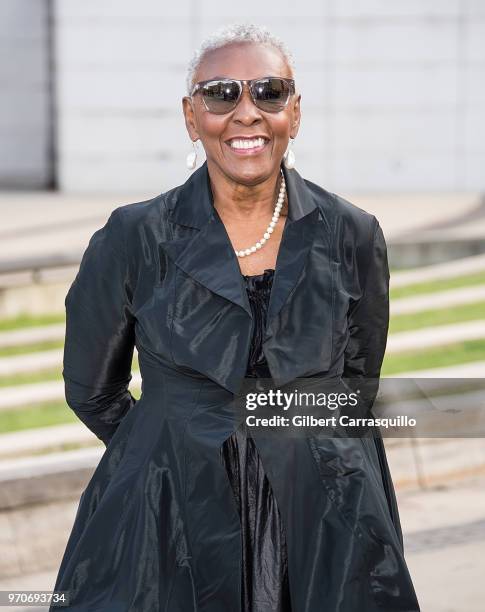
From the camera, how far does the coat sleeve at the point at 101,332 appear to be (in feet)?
9.39

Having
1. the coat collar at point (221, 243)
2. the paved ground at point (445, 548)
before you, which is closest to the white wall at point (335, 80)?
the paved ground at point (445, 548)

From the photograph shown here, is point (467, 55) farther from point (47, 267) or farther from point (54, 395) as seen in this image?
point (54, 395)

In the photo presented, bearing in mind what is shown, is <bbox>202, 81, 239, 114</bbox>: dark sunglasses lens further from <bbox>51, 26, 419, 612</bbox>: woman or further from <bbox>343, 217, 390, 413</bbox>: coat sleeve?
<bbox>343, 217, 390, 413</bbox>: coat sleeve

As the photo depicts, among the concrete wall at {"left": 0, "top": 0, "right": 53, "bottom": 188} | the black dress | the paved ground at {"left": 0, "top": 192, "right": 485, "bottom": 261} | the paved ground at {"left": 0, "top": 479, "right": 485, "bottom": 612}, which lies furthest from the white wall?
the black dress

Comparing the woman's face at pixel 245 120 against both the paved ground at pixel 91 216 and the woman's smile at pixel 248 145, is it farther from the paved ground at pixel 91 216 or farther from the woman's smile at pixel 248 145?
the paved ground at pixel 91 216

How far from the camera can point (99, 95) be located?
1591cm

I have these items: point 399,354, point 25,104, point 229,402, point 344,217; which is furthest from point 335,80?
point 229,402

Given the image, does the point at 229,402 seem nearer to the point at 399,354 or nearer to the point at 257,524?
the point at 257,524

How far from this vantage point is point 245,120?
282 cm

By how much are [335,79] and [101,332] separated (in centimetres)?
1313

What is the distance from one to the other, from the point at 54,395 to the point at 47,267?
3.14 metres

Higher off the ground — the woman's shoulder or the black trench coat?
the woman's shoulder

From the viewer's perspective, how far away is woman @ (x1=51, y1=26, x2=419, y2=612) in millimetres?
2711

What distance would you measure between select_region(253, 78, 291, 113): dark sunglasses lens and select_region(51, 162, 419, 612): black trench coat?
0.23m
